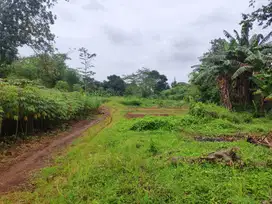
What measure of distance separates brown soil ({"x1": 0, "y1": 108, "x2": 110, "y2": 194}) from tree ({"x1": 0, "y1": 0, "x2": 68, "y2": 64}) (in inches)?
331

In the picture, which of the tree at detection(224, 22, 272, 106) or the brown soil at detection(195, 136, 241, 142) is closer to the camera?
the brown soil at detection(195, 136, 241, 142)

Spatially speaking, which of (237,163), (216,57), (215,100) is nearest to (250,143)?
(237,163)

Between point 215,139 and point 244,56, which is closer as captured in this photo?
point 215,139

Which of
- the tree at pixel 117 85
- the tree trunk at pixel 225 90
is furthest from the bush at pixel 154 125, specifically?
the tree at pixel 117 85

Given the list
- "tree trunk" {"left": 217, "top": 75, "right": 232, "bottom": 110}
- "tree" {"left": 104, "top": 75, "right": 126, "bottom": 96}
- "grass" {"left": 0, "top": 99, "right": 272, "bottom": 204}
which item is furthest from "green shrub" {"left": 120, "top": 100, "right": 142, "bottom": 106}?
"grass" {"left": 0, "top": 99, "right": 272, "bottom": 204}

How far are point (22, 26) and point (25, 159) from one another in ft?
35.1

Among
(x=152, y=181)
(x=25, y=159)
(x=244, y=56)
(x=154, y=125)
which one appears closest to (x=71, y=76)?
(x=244, y=56)

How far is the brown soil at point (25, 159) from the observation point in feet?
14.1

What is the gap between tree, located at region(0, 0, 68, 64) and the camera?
12836 millimetres

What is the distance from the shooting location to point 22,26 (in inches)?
532

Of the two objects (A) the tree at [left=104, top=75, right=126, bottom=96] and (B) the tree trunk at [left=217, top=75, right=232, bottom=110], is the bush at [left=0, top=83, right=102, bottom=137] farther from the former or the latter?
(A) the tree at [left=104, top=75, right=126, bottom=96]

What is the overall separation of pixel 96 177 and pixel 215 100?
15.5 m

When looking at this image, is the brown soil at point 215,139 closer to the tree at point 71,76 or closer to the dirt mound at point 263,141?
the dirt mound at point 263,141

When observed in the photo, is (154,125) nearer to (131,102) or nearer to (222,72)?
(222,72)
